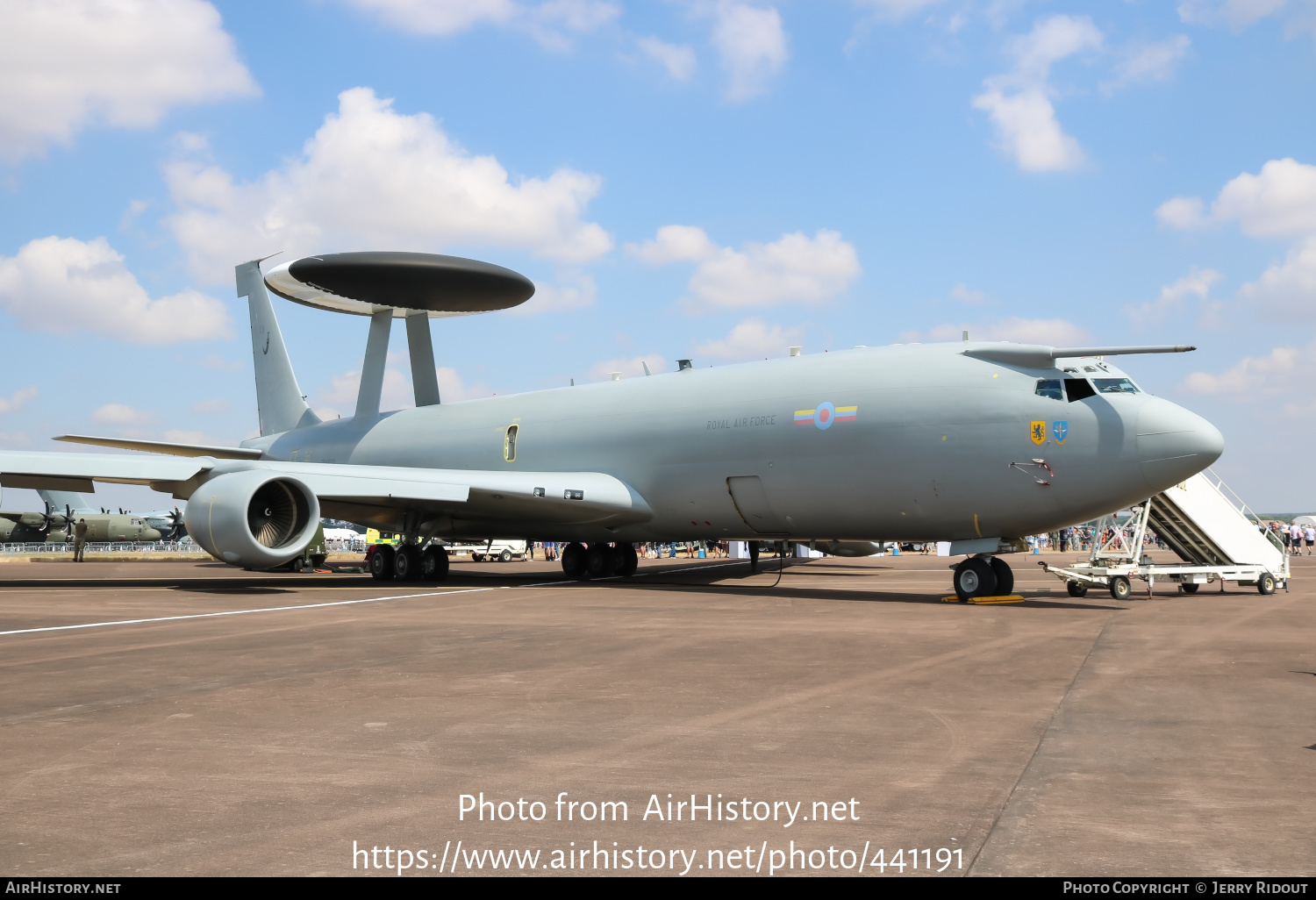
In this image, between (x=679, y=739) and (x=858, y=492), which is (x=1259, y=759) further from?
(x=858, y=492)

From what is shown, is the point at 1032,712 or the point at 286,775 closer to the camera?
the point at 286,775

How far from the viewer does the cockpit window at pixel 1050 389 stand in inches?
633

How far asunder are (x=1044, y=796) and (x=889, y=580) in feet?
69.0

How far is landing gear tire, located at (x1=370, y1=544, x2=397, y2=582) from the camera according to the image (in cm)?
2433

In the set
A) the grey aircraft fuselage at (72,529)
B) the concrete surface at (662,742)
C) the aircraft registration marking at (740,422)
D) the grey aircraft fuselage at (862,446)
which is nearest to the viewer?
the concrete surface at (662,742)

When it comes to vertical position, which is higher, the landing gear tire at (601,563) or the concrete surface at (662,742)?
the landing gear tire at (601,563)

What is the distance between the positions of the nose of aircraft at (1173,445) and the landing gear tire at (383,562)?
16202 mm

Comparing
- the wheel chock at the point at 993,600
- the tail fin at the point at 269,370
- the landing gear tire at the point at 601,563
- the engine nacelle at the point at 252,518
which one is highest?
the tail fin at the point at 269,370

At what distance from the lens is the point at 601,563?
83.6 ft

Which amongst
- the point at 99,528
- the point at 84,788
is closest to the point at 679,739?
the point at 84,788

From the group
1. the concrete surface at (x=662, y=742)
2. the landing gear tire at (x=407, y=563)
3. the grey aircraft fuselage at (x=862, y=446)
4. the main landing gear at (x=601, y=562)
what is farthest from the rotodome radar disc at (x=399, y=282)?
the concrete surface at (x=662, y=742)

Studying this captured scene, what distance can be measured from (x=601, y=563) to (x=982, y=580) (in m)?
10.7

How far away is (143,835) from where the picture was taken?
4.08 m

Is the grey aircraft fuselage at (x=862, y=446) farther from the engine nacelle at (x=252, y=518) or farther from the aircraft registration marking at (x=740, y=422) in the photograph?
the engine nacelle at (x=252, y=518)
